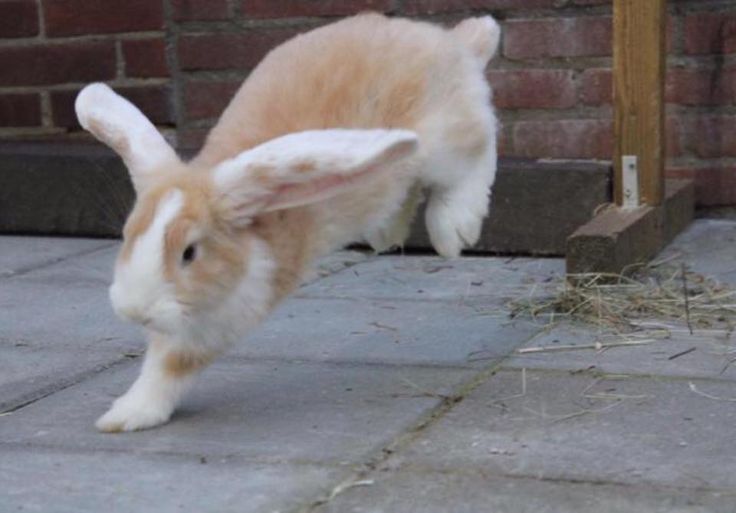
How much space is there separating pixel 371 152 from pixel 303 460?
0.59 metres

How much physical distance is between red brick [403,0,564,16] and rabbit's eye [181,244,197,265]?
2.41m

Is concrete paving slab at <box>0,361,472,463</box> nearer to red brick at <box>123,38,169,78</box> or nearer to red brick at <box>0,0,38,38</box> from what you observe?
red brick at <box>123,38,169,78</box>

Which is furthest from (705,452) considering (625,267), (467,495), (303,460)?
(625,267)

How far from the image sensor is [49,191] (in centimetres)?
538

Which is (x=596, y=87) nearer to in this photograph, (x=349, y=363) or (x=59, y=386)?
(x=349, y=363)

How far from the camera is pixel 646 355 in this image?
3471mm

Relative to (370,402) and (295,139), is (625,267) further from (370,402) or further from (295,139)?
(295,139)

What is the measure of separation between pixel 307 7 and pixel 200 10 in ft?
→ 1.35

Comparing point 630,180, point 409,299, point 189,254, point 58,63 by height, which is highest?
point 58,63

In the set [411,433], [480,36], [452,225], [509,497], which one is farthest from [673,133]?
[509,497]

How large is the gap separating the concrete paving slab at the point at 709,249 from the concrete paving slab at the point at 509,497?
5.84 ft

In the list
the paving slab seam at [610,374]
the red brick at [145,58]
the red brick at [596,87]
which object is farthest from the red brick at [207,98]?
the paving slab seam at [610,374]

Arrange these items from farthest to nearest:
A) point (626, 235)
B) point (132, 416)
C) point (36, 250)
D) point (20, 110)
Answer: point (20, 110) → point (36, 250) → point (626, 235) → point (132, 416)

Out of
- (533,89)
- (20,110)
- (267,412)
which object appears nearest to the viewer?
(267,412)
